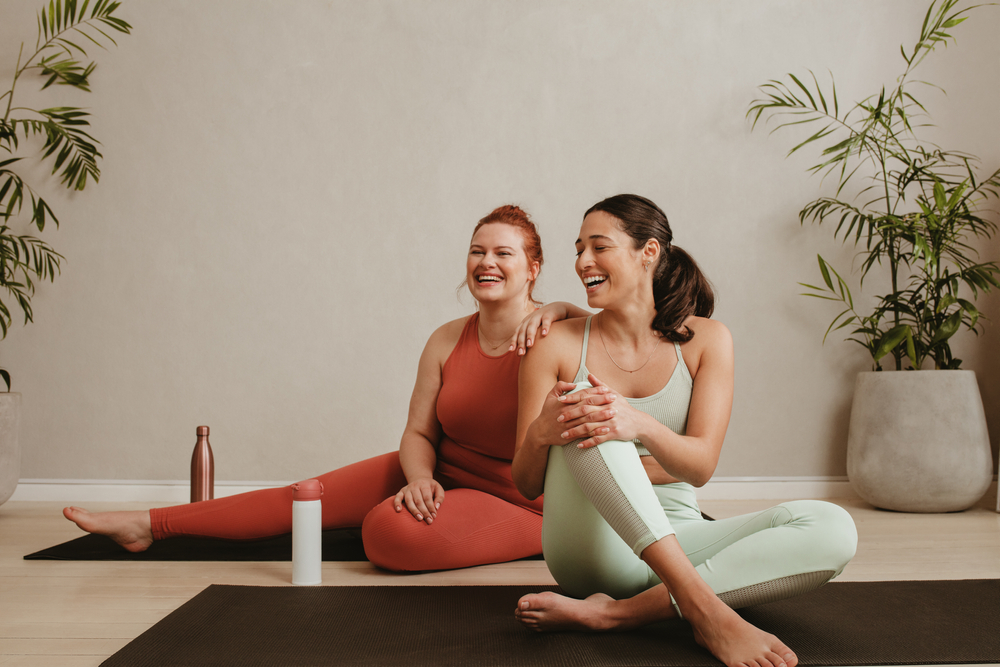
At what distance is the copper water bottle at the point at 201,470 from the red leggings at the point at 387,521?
540 mm

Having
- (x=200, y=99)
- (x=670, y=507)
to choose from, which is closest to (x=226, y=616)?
(x=670, y=507)

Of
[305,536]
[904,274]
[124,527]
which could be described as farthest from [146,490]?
[904,274]

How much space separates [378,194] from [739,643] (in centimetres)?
242

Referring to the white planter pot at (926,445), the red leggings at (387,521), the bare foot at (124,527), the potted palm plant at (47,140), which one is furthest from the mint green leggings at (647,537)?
the potted palm plant at (47,140)

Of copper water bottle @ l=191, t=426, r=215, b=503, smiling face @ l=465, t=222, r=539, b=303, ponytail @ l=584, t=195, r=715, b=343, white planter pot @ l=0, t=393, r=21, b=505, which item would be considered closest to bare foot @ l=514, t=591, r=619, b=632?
ponytail @ l=584, t=195, r=715, b=343

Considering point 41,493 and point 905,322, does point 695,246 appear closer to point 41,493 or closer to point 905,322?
point 905,322

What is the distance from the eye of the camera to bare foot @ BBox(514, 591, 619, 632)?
1.23m

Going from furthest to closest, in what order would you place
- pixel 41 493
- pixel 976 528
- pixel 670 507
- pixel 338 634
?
pixel 41 493
pixel 976 528
pixel 670 507
pixel 338 634

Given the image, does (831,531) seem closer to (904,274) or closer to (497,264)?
(497,264)

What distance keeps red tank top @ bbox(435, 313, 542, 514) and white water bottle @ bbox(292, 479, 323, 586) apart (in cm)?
44

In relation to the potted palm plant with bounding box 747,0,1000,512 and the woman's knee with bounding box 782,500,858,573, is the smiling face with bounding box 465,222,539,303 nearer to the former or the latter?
the woman's knee with bounding box 782,500,858,573

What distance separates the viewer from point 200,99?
302 centimetres

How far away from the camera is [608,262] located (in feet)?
4.83

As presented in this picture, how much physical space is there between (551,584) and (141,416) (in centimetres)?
213
